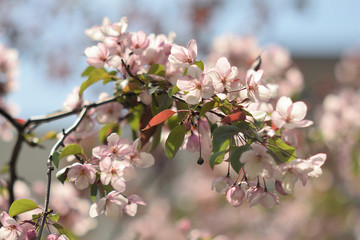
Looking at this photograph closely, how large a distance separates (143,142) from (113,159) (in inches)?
3.7

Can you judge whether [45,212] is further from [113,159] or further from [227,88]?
[227,88]

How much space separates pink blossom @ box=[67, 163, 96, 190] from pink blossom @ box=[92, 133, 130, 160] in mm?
23

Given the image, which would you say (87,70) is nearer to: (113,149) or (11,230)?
(113,149)

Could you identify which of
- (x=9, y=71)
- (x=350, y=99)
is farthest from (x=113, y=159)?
(x=350, y=99)

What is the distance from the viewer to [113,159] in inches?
26.0

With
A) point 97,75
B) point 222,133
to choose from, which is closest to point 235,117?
point 222,133

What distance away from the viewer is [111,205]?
0.66 metres

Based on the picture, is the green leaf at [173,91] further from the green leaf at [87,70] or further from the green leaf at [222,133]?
the green leaf at [87,70]

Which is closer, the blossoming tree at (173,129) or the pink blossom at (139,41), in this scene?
the blossoming tree at (173,129)

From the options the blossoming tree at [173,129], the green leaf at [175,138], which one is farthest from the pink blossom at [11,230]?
the green leaf at [175,138]

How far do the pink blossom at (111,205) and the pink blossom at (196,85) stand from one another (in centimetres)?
19

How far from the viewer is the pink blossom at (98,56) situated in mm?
766

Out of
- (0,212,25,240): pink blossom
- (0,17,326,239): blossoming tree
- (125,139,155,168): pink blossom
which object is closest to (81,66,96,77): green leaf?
(0,17,326,239): blossoming tree

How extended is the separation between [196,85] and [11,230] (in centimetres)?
34
